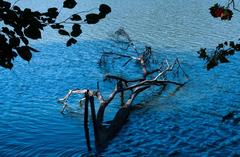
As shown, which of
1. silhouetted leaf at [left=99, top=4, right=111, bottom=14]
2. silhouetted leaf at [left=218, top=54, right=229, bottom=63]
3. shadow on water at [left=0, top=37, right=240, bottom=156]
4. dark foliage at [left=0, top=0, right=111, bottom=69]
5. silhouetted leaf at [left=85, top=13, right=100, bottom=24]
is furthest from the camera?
shadow on water at [left=0, top=37, right=240, bottom=156]

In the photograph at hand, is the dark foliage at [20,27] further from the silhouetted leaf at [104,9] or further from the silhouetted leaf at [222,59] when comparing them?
the silhouetted leaf at [222,59]

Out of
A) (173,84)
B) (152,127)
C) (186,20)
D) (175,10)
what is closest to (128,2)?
(175,10)

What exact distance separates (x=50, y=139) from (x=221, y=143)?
304 inches

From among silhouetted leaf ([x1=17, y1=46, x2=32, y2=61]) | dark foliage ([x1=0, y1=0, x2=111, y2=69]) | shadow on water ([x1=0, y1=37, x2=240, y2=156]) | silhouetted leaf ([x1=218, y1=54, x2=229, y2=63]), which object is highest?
dark foliage ([x1=0, y1=0, x2=111, y2=69])

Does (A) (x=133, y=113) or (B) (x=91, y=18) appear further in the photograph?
(A) (x=133, y=113)

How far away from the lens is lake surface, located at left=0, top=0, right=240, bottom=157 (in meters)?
17.1

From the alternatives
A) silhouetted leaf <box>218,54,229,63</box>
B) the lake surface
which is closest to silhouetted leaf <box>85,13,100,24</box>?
silhouetted leaf <box>218,54,229,63</box>

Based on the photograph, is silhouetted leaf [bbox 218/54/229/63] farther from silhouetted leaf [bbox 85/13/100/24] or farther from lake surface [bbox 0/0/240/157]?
lake surface [bbox 0/0/240/157]

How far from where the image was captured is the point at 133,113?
70.7 ft

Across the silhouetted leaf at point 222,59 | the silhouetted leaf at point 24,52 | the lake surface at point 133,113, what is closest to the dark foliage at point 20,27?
the silhouetted leaf at point 24,52

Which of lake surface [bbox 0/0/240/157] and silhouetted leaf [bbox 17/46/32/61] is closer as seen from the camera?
silhouetted leaf [bbox 17/46/32/61]

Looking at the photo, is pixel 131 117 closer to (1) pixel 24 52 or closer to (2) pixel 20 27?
(1) pixel 24 52

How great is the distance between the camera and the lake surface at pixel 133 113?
Answer: 17.1m

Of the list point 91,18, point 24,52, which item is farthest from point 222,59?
point 24,52
